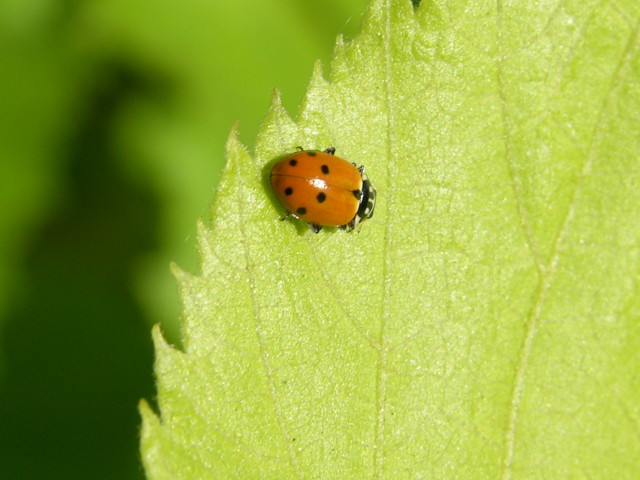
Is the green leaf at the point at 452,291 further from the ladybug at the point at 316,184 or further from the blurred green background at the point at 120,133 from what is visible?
the blurred green background at the point at 120,133

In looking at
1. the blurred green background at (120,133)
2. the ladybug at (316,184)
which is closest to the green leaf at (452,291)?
the ladybug at (316,184)

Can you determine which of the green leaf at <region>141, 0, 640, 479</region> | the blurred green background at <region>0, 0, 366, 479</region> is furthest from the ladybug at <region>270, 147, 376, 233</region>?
the blurred green background at <region>0, 0, 366, 479</region>

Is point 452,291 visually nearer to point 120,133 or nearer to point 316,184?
point 316,184

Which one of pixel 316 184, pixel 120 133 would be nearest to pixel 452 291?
pixel 316 184

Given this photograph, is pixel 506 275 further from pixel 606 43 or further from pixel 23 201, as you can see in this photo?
pixel 23 201

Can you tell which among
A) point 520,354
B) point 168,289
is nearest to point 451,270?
point 520,354

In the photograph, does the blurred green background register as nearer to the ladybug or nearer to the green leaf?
the ladybug
